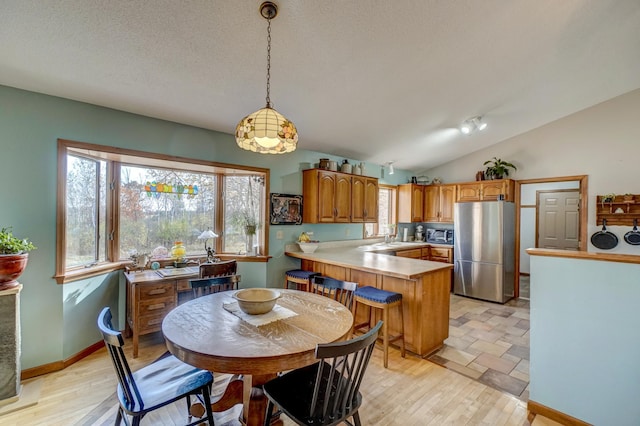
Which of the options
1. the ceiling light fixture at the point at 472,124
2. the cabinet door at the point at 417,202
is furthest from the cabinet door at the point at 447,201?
the ceiling light fixture at the point at 472,124

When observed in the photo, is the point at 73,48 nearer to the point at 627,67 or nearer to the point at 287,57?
the point at 287,57

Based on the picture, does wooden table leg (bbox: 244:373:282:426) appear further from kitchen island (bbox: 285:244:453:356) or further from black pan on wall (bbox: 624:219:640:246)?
black pan on wall (bbox: 624:219:640:246)

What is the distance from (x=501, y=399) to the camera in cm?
216

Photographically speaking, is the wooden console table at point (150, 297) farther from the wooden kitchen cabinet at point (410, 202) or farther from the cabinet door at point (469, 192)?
the cabinet door at point (469, 192)

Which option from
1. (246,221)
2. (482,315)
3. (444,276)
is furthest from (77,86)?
(482,315)

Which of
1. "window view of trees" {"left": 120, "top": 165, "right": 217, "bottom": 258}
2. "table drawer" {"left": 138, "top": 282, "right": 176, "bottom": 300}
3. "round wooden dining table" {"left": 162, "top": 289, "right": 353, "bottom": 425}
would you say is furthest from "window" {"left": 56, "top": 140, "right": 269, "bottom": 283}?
"round wooden dining table" {"left": 162, "top": 289, "right": 353, "bottom": 425}

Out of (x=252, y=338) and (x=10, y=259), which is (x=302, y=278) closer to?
(x=252, y=338)

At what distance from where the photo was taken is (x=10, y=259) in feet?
6.57

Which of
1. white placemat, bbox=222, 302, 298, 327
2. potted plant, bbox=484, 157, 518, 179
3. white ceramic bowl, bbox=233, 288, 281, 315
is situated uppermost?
potted plant, bbox=484, 157, 518, 179

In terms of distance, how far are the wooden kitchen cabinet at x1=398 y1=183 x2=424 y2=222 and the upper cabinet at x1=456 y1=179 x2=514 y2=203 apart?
77cm

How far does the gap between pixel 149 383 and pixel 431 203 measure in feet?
18.2

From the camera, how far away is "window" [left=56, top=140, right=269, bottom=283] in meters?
2.71

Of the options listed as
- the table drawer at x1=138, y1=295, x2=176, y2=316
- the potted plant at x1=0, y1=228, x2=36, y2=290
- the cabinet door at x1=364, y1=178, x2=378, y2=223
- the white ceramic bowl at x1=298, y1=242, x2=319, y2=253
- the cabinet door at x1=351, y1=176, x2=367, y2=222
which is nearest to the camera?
the potted plant at x1=0, y1=228, x2=36, y2=290

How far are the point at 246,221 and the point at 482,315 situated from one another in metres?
3.64
